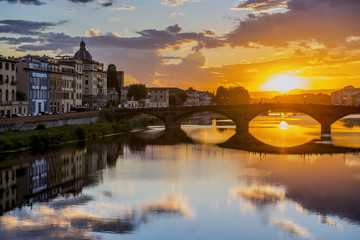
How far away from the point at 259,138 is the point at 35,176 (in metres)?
45.8

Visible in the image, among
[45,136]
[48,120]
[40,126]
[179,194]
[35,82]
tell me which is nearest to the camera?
[179,194]

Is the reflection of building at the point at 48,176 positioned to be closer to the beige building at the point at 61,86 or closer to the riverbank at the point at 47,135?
the riverbank at the point at 47,135

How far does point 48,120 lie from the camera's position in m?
64.9

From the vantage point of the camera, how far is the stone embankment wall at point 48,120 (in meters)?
55.2

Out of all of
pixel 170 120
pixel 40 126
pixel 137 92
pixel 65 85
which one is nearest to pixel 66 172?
pixel 40 126

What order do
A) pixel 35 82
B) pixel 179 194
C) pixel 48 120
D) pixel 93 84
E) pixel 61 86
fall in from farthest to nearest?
1. pixel 93 84
2. pixel 61 86
3. pixel 35 82
4. pixel 48 120
5. pixel 179 194

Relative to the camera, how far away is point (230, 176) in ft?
137

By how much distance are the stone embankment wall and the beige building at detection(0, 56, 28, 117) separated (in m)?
4.82

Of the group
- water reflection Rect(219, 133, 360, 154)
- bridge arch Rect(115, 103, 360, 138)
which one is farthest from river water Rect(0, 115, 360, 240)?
bridge arch Rect(115, 103, 360, 138)

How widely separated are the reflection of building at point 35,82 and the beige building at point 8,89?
4969 millimetres

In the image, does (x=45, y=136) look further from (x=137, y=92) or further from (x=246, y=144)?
(x=137, y=92)

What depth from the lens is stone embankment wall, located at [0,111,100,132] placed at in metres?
55.2

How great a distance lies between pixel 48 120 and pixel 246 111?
43.9 m

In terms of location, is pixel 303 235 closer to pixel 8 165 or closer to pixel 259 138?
pixel 8 165
